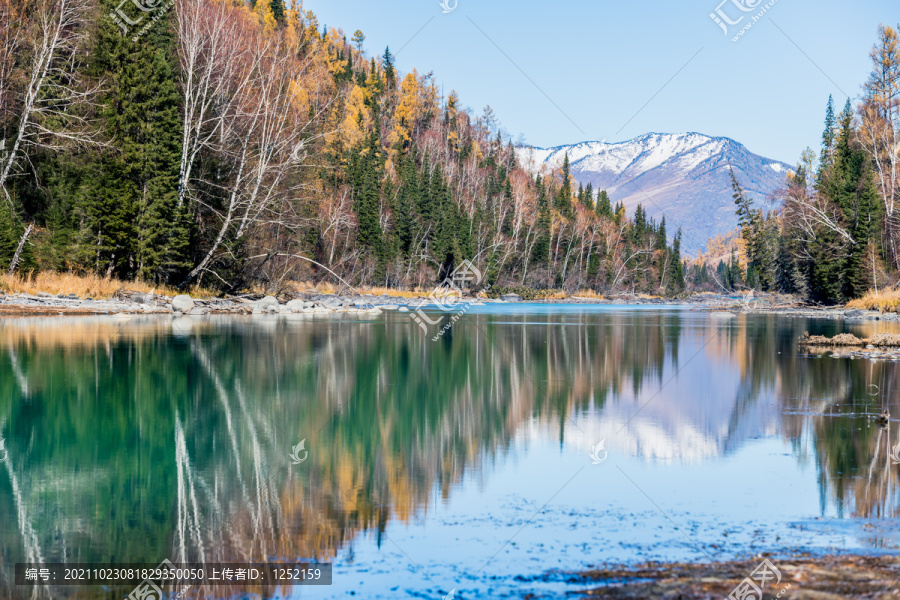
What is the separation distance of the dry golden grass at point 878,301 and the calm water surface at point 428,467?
33384 millimetres

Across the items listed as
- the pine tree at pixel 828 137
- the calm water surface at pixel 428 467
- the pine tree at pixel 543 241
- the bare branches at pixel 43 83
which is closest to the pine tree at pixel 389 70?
the pine tree at pixel 543 241

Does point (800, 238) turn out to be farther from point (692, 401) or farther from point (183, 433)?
point (183, 433)

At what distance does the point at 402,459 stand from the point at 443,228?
246 ft

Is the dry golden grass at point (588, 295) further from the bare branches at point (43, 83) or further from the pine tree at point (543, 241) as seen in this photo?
the bare branches at point (43, 83)

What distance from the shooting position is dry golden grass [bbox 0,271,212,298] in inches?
1190

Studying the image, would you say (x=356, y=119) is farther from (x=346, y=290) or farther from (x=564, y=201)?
(x=564, y=201)

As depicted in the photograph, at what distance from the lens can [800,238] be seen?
67.3 m

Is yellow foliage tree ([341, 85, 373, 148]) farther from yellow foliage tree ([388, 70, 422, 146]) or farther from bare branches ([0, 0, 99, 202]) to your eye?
bare branches ([0, 0, 99, 202])

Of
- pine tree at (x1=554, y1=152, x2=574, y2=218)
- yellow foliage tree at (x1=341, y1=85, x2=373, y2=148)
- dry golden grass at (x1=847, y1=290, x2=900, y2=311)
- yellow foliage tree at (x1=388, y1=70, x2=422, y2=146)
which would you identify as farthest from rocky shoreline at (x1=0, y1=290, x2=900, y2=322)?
pine tree at (x1=554, y1=152, x2=574, y2=218)

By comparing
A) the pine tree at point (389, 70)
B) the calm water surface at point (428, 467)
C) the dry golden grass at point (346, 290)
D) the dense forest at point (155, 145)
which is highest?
the pine tree at point (389, 70)

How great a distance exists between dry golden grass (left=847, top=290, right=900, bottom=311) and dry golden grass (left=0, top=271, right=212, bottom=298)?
137 ft

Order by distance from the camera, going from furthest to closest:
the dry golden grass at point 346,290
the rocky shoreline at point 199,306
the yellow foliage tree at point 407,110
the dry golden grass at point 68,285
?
the yellow foliage tree at point 407,110 → the dry golden grass at point 346,290 → the dry golden grass at point 68,285 → the rocky shoreline at point 199,306

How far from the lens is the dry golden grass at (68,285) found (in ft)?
99.1

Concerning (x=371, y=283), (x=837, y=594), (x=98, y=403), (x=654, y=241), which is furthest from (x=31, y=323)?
(x=654, y=241)
